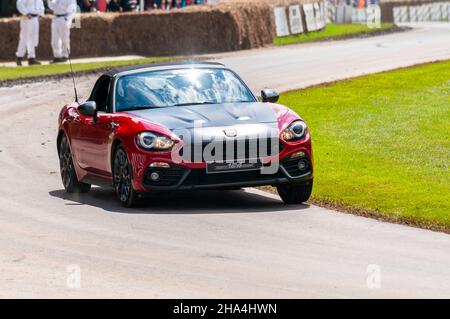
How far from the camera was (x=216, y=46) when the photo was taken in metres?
43.1

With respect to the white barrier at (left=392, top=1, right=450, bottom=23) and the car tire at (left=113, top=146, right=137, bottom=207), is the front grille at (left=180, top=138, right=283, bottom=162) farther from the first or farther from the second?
the white barrier at (left=392, top=1, right=450, bottom=23)

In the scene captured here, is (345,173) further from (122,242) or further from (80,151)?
(122,242)

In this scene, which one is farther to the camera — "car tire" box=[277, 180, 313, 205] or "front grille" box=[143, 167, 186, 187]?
"car tire" box=[277, 180, 313, 205]

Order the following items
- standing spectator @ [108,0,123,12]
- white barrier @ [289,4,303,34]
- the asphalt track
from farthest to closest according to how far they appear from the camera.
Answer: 1. white barrier @ [289,4,303,34]
2. standing spectator @ [108,0,123,12]
3. the asphalt track

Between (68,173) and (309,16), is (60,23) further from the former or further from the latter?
(68,173)

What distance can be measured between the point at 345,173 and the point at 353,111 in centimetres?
718

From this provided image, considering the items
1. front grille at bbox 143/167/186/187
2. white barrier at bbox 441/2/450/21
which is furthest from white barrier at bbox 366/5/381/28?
front grille at bbox 143/167/186/187

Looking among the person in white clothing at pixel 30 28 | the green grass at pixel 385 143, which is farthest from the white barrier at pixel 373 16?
the green grass at pixel 385 143

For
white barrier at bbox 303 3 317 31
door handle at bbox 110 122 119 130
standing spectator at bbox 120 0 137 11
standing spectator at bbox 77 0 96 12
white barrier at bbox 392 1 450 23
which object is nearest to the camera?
door handle at bbox 110 122 119 130

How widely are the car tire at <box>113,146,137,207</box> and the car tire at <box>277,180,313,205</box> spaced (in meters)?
1.57

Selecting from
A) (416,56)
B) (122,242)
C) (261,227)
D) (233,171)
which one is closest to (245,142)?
(233,171)

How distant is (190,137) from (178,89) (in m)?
1.46

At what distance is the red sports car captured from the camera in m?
13.9

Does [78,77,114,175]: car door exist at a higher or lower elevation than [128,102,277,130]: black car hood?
lower
